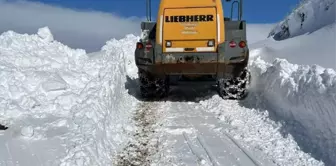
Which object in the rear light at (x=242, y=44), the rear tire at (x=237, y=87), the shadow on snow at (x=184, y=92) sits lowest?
the shadow on snow at (x=184, y=92)

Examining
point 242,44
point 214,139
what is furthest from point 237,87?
point 214,139

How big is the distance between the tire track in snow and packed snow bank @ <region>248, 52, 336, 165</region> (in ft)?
6.68

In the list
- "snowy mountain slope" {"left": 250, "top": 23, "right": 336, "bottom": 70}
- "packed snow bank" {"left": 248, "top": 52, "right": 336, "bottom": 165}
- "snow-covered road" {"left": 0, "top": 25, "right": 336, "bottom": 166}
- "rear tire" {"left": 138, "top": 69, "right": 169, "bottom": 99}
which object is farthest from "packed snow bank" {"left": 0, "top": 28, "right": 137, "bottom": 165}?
"snowy mountain slope" {"left": 250, "top": 23, "right": 336, "bottom": 70}

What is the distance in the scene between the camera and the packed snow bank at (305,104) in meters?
5.08

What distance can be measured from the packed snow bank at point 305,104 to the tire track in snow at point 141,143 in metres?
2.04

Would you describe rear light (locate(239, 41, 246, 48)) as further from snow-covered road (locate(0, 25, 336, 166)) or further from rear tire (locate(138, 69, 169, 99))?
rear tire (locate(138, 69, 169, 99))

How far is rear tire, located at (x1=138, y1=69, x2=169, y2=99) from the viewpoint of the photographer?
354 inches

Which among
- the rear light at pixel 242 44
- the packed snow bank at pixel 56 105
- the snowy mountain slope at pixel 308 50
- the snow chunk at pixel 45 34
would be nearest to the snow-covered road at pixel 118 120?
the packed snow bank at pixel 56 105

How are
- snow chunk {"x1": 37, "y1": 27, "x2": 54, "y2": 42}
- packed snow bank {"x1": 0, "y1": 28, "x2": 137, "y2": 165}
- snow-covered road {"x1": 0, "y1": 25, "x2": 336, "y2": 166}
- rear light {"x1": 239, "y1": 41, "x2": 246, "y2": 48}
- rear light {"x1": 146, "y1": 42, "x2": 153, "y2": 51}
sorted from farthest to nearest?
1. snow chunk {"x1": 37, "y1": 27, "x2": 54, "y2": 42}
2. rear light {"x1": 146, "y1": 42, "x2": 153, "y2": 51}
3. rear light {"x1": 239, "y1": 41, "x2": 246, "y2": 48}
4. snow-covered road {"x1": 0, "y1": 25, "x2": 336, "y2": 166}
5. packed snow bank {"x1": 0, "y1": 28, "x2": 137, "y2": 165}

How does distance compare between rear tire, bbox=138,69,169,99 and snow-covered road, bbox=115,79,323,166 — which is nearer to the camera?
snow-covered road, bbox=115,79,323,166

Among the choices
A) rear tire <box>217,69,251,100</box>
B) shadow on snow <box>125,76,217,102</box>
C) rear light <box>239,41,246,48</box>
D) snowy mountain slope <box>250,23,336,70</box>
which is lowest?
shadow on snow <box>125,76,217,102</box>

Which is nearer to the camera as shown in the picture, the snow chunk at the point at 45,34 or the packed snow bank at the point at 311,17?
the snow chunk at the point at 45,34

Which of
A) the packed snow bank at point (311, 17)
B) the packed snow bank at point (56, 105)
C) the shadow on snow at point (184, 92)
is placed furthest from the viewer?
the packed snow bank at point (311, 17)

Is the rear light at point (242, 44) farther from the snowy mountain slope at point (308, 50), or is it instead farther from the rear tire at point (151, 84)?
the snowy mountain slope at point (308, 50)
